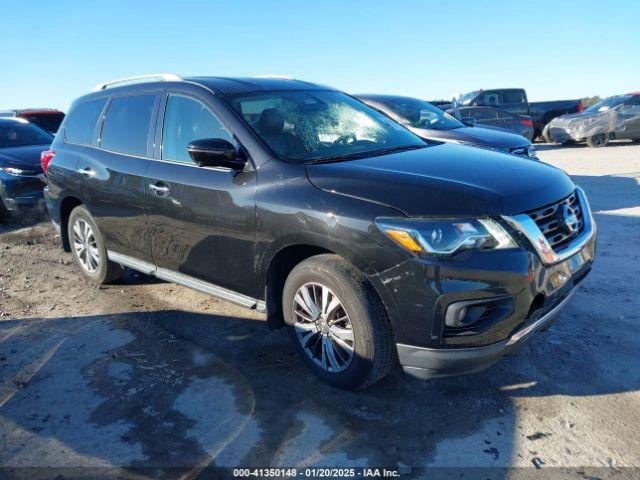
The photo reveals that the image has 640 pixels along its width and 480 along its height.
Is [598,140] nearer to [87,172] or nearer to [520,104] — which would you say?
[520,104]

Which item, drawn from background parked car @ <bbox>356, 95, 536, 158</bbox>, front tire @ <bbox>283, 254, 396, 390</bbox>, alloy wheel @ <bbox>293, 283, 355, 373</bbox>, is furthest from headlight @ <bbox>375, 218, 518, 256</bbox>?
background parked car @ <bbox>356, 95, 536, 158</bbox>

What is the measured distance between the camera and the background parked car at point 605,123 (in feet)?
50.9

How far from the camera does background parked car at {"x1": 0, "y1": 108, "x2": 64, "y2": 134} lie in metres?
12.6

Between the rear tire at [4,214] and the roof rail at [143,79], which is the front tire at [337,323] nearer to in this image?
the roof rail at [143,79]

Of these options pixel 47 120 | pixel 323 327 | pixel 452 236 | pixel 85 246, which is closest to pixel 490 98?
pixel 47 120

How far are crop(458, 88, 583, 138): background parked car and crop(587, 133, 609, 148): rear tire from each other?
2.93 meters

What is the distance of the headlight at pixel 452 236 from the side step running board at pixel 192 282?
124 cm

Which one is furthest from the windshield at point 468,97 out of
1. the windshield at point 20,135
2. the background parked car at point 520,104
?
the windshield at point 20,135

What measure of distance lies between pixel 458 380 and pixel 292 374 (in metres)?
1.05

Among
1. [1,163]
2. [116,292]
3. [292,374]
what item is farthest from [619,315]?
[1,163]

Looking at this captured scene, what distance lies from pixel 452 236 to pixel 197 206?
1.83 metres

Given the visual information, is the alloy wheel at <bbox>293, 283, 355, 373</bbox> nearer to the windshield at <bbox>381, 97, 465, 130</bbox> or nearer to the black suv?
the black suv

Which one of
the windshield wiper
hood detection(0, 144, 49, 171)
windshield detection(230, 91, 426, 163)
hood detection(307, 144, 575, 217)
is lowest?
hood detection(0, 144, 49, 171)

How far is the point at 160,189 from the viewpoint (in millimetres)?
3900
